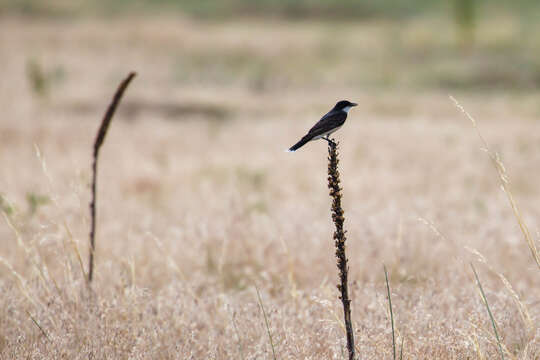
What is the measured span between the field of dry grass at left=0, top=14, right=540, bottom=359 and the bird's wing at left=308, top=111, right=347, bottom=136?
2.34 ft

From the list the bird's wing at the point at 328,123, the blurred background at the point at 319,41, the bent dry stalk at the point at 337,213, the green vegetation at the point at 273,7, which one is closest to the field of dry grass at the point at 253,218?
the bent dry stalk at the point at 337,213

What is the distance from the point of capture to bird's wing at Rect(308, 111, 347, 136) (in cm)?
269

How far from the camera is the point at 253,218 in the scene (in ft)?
19.9

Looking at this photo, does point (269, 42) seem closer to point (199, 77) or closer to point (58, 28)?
point (199, 77)

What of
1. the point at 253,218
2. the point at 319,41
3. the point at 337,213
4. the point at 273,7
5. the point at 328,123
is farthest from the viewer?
the point at 273,7

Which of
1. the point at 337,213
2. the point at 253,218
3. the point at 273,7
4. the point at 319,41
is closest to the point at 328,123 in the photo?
the point at 337,213

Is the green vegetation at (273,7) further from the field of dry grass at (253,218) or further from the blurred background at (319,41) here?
the field of dry grass at (253,218)

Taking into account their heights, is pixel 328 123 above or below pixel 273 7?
above

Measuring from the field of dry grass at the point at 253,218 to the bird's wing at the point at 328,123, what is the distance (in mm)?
712

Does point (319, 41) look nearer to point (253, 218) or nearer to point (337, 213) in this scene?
point (253, 218)

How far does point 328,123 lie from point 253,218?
348cm

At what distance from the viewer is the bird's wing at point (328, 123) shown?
2688 mm

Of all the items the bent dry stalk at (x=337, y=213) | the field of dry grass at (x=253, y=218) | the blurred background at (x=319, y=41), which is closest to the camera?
the bent dry stalk at (x=337, y=213)

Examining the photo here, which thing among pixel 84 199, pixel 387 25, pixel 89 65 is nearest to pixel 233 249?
pixel 84 199
